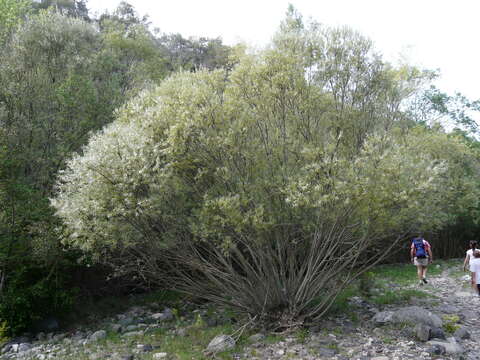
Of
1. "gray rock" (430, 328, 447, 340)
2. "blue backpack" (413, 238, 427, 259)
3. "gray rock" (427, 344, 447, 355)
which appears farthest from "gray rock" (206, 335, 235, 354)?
"blue backpack" (413, 238, 427, 259)

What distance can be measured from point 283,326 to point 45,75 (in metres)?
12.5

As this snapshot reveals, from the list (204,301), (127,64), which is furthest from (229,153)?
(127,64)

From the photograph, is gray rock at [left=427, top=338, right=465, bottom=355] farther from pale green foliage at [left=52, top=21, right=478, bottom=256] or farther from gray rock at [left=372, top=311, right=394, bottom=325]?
pale green foliage at [left=52, top=21, right=478, bottom=256]

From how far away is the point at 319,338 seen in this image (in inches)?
368

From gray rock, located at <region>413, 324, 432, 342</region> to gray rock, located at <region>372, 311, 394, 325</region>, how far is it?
939 mm

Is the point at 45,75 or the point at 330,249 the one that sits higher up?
the point at 45,75

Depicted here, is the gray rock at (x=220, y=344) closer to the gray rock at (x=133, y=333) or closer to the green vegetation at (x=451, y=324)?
the gray rock at (x=133, y=333)

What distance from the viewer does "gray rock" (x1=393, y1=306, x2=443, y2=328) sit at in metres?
9.59

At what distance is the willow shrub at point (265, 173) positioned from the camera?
346 inches

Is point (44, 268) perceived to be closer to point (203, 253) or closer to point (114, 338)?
point (114, 338)

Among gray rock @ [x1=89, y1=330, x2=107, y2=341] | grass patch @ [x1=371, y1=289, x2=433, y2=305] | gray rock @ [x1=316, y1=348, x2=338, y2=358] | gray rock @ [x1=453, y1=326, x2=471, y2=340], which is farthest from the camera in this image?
grass patch @ [x1=371, y1=289, x2=433, y2=305]

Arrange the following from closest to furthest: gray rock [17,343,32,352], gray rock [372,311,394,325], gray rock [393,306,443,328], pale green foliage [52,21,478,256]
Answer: pale green foliage [52,21,478,256] → gray rock [393,306,443,328] → gray rock [372,311,394,325] → gray rock [17,343,32,352]

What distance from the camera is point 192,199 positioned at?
10430 millimetres

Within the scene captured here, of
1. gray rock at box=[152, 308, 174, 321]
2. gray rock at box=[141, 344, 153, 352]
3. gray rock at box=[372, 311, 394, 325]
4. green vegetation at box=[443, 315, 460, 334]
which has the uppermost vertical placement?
gray rock at box=[372, 311, 394, 325]
